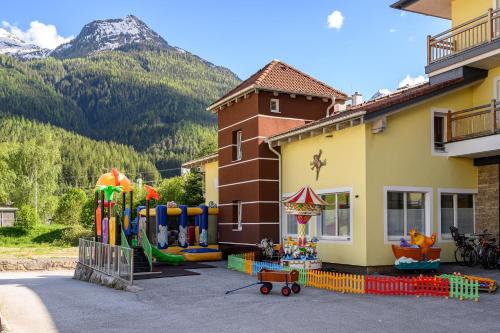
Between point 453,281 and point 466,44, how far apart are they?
958cm

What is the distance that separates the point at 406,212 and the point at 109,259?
9.76 metres

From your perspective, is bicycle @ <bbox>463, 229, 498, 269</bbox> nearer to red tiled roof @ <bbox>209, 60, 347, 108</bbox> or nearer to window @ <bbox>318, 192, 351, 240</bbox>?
window @ <bbox>318, 192, 351, 240</bbox>

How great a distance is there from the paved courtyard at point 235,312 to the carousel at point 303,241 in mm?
2363

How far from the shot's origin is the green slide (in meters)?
22.2

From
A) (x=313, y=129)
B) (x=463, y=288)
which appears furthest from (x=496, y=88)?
(x=463, y=288)

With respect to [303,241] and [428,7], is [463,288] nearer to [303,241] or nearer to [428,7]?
[303,241]

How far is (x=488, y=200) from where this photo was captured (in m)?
18.5

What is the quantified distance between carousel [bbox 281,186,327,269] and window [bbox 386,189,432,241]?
213 cm

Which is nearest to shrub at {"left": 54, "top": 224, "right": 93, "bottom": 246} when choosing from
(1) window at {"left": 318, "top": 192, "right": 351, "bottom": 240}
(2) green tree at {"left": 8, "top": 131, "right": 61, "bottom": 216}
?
(2) green tree at {"left": 8, "top": 131, "right": 61, "bottom": 216}

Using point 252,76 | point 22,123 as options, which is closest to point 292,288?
point 252,76

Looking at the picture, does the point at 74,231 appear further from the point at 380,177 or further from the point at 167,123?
the point at 167,123

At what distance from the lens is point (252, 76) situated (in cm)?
2519

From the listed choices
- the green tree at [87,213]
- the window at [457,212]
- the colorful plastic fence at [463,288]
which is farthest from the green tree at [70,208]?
the colorful plastic fence at [463,288]

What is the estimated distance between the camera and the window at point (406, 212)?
17484 mm
